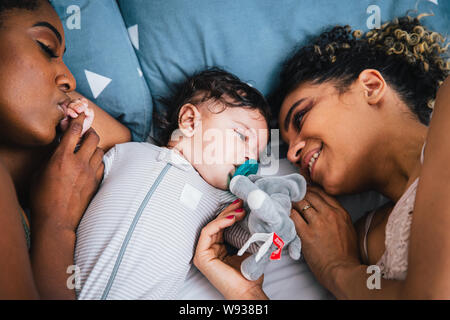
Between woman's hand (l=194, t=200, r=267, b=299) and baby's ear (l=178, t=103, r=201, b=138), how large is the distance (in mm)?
388

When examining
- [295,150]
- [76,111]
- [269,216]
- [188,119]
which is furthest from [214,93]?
[269,216]

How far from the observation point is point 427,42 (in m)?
1.15

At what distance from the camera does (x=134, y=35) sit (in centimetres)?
127

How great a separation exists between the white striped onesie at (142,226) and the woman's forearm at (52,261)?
0.04 metres

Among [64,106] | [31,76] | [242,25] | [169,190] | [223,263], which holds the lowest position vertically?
[223,263]

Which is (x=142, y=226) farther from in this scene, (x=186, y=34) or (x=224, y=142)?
(x=186, y=34)

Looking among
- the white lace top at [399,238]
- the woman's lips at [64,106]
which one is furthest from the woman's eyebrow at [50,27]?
the white lace top at [399,238]

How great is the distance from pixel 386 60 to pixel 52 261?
1.29 meters

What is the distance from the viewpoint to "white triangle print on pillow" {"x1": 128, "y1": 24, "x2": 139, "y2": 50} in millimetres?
1263

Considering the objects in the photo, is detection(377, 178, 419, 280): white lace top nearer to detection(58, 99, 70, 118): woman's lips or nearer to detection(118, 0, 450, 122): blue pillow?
detection(118, 0, 450, 122): blue pillow
